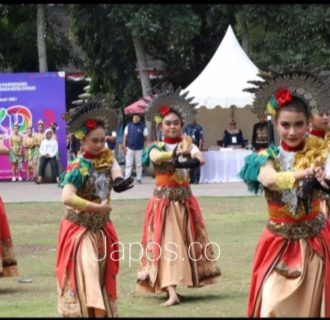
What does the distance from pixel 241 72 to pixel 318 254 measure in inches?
794

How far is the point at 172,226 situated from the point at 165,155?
0.81 m

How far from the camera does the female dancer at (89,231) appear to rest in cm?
865

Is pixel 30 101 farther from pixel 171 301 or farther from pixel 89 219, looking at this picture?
pixel 89 219

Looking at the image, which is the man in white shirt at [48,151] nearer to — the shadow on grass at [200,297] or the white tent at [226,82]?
the white tent at [226,82]

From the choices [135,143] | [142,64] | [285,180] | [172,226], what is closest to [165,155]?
[172,226]

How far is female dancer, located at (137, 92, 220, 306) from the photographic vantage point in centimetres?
1068

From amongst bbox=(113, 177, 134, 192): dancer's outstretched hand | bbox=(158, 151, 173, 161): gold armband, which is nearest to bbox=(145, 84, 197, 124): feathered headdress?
bbox=(158, 151, 173, 161): gold armband

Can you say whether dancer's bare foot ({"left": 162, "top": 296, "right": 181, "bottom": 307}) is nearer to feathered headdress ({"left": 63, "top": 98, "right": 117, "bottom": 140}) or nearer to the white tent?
feathered headdress ({"left": 63, "top": 98, "right": 117, "bottom": 140})

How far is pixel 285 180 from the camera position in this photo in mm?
7289

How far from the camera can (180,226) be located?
10.8m

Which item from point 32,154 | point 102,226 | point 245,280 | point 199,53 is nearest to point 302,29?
point 199,53

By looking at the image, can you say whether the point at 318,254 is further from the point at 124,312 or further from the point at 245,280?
the point at 245,280

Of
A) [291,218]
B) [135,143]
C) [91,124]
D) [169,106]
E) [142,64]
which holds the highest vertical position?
[142,64]

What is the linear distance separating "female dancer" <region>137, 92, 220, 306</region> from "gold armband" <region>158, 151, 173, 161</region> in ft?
0.16
